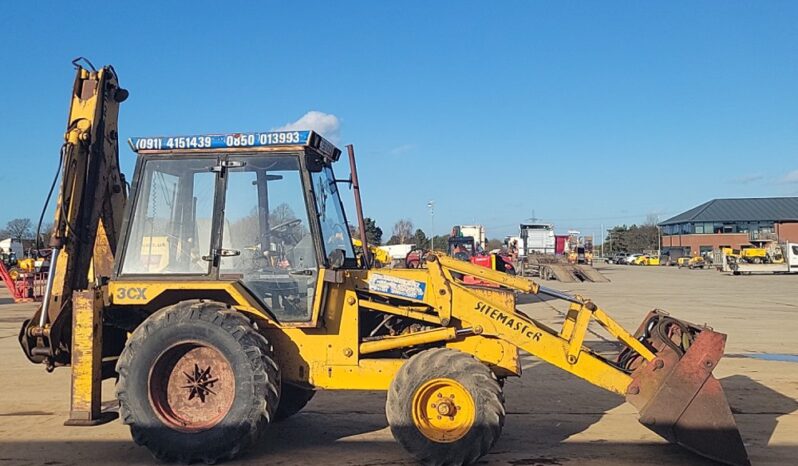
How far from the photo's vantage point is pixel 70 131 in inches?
250

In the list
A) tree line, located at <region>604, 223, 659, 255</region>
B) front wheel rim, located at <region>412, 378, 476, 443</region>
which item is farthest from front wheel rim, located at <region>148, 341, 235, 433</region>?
tree line, located at <region>604, 223, 659, 255</region>

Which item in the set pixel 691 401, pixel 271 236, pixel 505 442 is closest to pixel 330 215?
pixel 271 236

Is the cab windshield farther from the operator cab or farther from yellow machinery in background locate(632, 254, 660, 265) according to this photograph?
yellow machinery in background locate(632, 254, 660, 265)

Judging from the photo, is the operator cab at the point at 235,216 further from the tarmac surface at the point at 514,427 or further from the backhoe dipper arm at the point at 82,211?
the tarmac surface at the point at 514,427

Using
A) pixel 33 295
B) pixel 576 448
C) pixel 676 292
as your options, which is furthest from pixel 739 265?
pixel 576 448

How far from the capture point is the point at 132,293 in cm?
587

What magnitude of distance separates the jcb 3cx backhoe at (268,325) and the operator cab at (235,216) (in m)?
0.01

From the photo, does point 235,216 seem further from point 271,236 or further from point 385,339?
point 385,339

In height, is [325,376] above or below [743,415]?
above

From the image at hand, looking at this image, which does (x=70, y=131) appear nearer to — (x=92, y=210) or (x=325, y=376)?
(x=92, y=210)

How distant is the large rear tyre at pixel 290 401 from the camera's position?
6957 millimetres

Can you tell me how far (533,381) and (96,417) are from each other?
5.56 m

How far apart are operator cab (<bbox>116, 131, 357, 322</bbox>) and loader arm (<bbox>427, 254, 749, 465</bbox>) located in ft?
3.74

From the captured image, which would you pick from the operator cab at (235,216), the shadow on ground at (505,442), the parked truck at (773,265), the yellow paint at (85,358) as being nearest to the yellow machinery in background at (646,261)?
the parked truck at (773,265)
